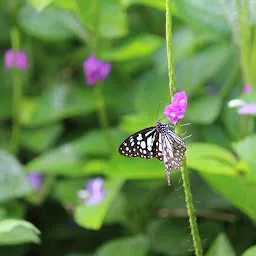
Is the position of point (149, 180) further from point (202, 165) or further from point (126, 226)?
point (202, 165)

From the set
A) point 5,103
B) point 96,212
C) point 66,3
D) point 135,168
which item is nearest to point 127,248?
point 96,212

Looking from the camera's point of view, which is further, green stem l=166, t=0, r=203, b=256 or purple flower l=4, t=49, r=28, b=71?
purple flower l=4, t=49, r=28, b=71

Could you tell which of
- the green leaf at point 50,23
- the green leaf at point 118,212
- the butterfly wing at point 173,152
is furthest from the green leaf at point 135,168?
the green leaf at point 50,23

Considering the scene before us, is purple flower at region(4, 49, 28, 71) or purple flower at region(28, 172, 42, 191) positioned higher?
purple flower at region(4, 49, 28, 71)

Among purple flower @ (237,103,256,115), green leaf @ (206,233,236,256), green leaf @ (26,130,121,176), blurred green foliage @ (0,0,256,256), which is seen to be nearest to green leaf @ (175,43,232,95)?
blurred green foliage @ (0,0,256,256)

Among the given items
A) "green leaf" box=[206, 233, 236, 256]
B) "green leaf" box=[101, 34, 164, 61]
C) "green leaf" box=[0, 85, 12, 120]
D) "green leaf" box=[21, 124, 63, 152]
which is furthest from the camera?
"green leaf" box=[0, 85, 12, 120]

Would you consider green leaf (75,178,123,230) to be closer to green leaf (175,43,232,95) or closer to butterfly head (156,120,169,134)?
green leaf (175,43,232,95)
